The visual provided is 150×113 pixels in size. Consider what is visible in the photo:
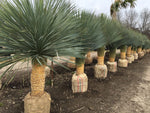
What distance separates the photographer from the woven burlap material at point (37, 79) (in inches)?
57.9

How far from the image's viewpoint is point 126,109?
204 cm

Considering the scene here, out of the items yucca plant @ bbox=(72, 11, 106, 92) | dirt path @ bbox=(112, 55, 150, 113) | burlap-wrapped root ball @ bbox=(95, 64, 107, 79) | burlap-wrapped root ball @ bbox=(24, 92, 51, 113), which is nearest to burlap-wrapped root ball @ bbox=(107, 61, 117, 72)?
burlap-wrapped root ball @ bbox=(95, 64, 107, 79)

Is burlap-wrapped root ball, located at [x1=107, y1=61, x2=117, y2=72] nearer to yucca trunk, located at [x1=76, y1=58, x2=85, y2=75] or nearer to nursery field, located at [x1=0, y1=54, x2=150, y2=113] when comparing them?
nursery field, located at [x1=0, y1=54, x2=150, y2=113]

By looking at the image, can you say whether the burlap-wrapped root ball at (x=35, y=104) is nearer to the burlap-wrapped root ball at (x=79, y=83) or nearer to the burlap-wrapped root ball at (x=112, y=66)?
the burlap-wrapped root ball at (x=79, y=83)

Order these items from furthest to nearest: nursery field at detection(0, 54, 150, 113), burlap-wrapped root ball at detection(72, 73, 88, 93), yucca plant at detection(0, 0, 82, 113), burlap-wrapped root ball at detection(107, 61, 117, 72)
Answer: burlap-wrapped root ball at detection(107, 61, 117, 72) < burlap-wrapped root ball at detection(72, 73, 88, 93) < nursery field at detection(0, 54, 150, 113) < yucca plant at detection(0, 0, 82, 113)

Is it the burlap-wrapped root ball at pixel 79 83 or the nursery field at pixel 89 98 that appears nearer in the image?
the nursery field at pixel 89 98

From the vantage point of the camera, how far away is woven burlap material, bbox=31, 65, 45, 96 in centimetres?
147

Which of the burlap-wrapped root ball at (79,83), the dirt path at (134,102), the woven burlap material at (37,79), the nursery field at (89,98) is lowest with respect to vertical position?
the dirt path at (134,102)

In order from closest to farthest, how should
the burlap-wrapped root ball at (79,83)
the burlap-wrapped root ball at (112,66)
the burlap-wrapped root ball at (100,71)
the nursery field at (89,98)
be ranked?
the nursery field at (89,98)
the burlap-wrapped root ball at (79,83)
the burlap-wrapped root ball at (100,71)
the burlap-wrapped root ball at (112,66)

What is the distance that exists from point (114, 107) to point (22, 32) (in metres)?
1.89

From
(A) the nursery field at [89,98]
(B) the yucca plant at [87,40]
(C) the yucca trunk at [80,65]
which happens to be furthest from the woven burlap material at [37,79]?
(C) the yucca trunk at [80,65]

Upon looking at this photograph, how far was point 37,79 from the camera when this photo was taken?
149cm

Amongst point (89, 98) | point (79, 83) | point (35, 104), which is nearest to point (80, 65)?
point (79, 83)

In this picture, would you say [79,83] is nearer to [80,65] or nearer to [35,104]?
[80,65]
